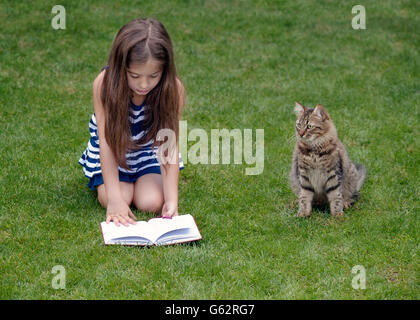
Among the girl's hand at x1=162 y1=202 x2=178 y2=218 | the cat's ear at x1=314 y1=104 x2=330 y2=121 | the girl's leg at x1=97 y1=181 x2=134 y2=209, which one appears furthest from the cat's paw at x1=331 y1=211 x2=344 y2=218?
the girl's leg at x1=97 y1=181 x2=134 y2=209

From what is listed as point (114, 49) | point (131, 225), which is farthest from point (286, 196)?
point (114, 49)

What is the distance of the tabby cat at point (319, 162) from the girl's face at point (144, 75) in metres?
1.27

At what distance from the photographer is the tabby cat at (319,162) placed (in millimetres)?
4500

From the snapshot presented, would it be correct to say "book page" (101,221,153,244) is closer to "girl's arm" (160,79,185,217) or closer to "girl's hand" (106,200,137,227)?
"girl's hand" (106,200,137,227)

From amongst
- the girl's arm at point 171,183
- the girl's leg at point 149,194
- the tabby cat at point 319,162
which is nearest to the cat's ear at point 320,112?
the tabby cat at point 319,162

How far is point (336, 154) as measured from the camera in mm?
4539

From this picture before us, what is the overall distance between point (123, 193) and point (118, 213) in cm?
48

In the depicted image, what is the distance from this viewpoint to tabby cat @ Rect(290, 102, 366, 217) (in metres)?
4.50

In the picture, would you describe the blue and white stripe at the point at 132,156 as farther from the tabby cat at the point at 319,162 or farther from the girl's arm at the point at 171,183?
the tabby cat at the point at 319,162

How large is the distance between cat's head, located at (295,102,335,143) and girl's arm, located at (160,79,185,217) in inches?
39.4

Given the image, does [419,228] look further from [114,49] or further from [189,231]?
[114,49]

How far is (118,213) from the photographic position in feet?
13.8

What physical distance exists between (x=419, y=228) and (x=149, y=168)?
7.59 ft

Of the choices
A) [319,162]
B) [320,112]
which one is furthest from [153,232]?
[320,112]
